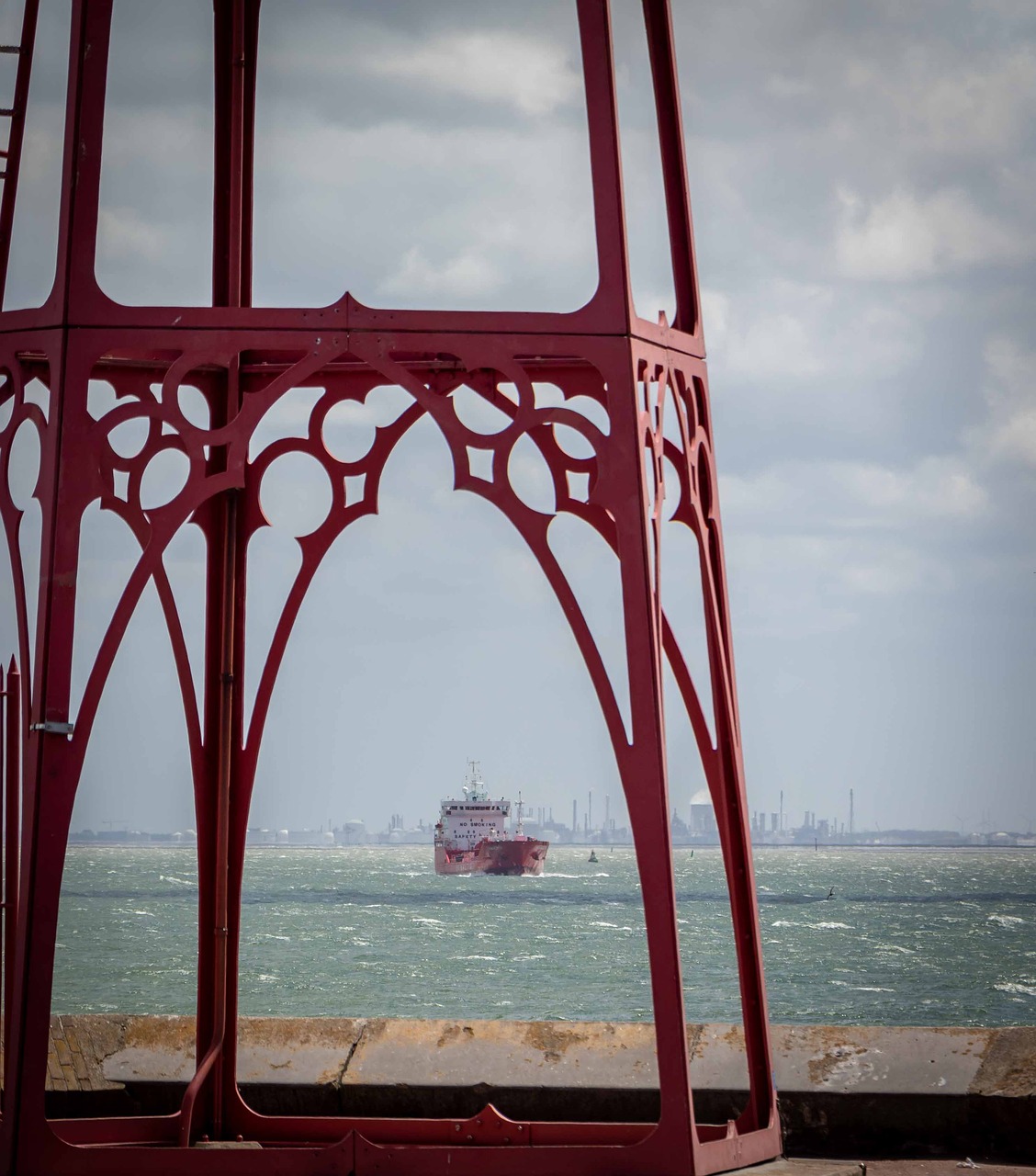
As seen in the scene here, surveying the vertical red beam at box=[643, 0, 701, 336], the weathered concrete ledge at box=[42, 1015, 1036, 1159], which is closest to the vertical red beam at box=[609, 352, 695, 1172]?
the vertical red beam at box=[643, 0, 701, 336]

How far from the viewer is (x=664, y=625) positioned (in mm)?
7062

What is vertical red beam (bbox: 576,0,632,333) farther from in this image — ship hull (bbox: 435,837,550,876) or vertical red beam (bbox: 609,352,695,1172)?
ship hull (bbox: 435,837,550,876)

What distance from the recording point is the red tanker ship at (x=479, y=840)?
106188 millimetres

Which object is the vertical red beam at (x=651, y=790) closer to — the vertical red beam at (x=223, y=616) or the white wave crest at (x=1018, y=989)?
the vertical red beam at (x=223, y=616)

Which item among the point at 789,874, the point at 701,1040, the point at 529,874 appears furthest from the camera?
the point at 789,874

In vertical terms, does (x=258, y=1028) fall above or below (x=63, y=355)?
below

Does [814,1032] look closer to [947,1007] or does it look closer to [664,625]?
[664,625]

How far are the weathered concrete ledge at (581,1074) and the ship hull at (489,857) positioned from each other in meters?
100

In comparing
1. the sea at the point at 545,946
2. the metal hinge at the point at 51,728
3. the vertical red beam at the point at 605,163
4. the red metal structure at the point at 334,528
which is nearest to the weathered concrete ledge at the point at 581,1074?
the red metal structure at the point at 334,528

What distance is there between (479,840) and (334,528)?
102373 millimetres

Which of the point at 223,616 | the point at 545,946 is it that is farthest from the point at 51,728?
the point at 545,946

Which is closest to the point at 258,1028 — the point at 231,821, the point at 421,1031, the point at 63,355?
the point at 421,1031

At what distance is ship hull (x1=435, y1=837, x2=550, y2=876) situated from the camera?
358 ft

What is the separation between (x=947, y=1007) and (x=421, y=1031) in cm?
5829
